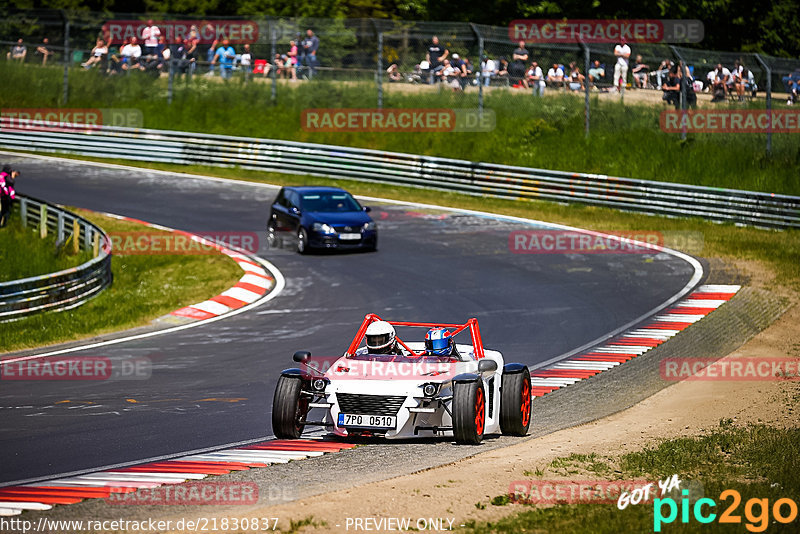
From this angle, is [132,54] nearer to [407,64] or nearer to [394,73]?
[394,73]

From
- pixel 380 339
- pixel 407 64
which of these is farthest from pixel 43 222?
pixel 380 339

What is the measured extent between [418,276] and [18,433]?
39.6ft

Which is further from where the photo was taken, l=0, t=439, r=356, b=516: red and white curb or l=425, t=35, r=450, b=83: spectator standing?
l=425, t=35, r=450, b=83: spectator standing

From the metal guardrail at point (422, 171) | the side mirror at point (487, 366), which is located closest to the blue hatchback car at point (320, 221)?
the metal guardrail at point (422, 171)

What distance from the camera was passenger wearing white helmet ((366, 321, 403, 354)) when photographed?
40.2ft

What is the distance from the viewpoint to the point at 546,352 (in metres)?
17.2

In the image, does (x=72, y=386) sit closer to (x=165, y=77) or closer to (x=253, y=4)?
(x=165, y=77)

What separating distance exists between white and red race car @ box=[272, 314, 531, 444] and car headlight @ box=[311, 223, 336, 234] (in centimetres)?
1341

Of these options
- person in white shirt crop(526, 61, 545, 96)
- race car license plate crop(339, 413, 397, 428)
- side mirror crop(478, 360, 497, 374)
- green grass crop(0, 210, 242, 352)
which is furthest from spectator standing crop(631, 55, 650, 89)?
race car license plate crop(339, 413, 397, 428)

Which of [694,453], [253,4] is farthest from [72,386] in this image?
[253,4]

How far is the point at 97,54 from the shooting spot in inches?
1571

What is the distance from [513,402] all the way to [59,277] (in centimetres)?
1189

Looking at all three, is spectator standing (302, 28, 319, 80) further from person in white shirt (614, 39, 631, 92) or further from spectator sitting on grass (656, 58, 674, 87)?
spectator sitting on grass (656, 58, 674, 87)

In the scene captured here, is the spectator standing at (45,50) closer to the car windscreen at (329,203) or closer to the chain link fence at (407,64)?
the chain link fence at (407,64)
